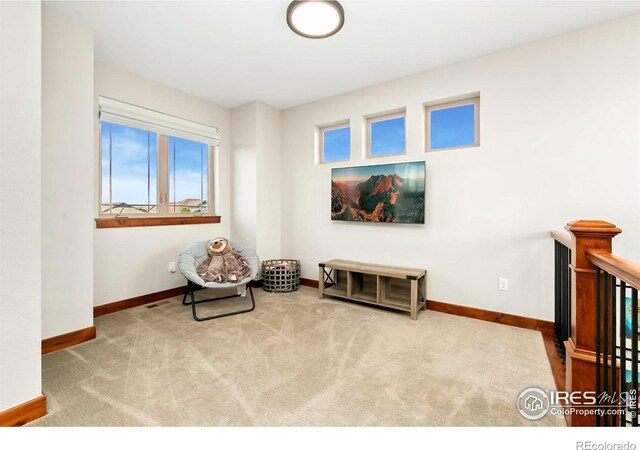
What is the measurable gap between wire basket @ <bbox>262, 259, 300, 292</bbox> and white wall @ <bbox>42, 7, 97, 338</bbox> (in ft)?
6.05

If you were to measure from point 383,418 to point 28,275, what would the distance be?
190 cm

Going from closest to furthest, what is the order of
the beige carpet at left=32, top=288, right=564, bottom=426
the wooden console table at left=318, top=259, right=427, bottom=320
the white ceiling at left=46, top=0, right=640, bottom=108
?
the beige carpet at left=32, top=288, right=564, bottom=426 → the white ceiling at left=46, top=0, right=640, bottom=108 → the wooden console table at left=318, top=259, right=427, bottom=320

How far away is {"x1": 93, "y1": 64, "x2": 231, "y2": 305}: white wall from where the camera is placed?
2.97 meters

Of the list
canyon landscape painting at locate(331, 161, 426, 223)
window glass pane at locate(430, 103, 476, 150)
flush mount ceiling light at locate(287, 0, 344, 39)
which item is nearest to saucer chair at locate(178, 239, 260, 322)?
canyon landscape painting at locate(331, 161, 426, 223)

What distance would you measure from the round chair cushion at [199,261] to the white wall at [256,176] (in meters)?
0.49

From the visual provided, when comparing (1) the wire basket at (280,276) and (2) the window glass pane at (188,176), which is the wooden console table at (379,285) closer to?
(1) the wire basket at (280,276)

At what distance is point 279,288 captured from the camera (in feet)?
12.4

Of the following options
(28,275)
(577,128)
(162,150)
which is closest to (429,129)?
(577,128)

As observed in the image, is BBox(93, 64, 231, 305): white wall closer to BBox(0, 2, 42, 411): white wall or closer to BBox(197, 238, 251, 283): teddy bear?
BBox(197, 238, 251, 283): teddy bear

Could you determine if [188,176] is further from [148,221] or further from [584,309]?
[584,309]

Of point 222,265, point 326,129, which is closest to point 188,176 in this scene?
point 222,265

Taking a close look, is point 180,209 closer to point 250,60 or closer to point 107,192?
point 107,192

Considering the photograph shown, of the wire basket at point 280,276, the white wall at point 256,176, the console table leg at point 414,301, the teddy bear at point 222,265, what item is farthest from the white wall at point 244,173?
the console table leg at point 414,301

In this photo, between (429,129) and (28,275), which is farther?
(429,129)
